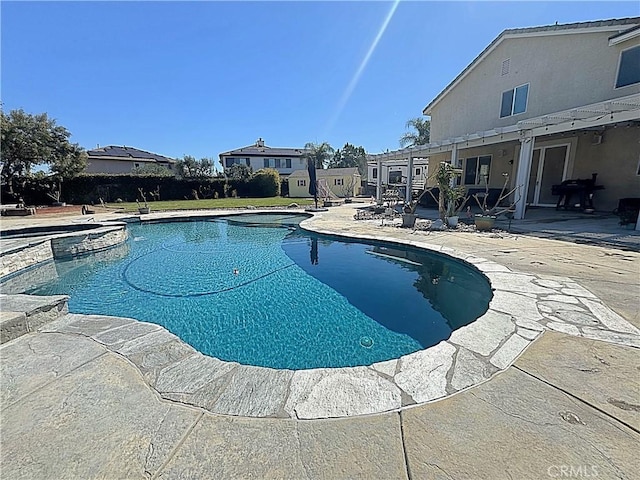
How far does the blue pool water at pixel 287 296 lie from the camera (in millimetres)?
3646

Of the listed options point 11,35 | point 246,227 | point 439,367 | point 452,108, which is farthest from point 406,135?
point 439,367

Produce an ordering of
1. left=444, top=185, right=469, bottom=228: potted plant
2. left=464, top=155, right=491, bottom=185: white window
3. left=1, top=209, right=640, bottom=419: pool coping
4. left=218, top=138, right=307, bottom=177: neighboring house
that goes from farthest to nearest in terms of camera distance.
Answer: left=218, top=138, right=307, bottom=177: neighboring house → left=464, top=155, right=491, bottom=185: white window → left=444, top=185, right=469, bottom=228: potted plant → left=1, top=209, right=640, bottom=419: pool coping

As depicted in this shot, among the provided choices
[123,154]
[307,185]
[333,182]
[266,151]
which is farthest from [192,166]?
[333,182]

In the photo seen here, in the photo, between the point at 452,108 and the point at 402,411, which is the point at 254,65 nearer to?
the point at 452,108

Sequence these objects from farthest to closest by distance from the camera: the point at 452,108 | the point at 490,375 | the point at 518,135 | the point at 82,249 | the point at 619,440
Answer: the point at 452,108 < the point at 518,135 < the point at 82,249 < the point at 490,375 < the point at 619,440

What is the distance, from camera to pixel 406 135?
3088 cm

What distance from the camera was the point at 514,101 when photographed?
12.1 m

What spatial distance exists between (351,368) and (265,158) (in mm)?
42096

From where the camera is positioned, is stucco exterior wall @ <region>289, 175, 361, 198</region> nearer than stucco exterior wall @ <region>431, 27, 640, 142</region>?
No

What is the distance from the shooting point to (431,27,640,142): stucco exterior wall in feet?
31.0

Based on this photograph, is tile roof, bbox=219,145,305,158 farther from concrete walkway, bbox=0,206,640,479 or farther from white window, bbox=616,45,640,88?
concrete walkway, bbox=0,206,640,479

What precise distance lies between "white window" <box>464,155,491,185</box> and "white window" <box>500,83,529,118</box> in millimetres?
2225

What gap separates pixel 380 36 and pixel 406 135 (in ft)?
73.7

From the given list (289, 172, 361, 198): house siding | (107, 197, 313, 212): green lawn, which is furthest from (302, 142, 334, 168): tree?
(107, 197, 313, 212): green lawn
